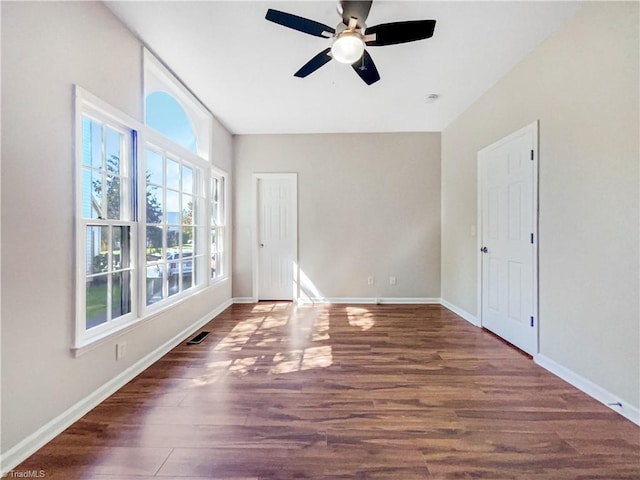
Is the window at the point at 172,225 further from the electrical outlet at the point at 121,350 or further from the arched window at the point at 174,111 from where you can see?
the electrical outlet at the point at 121,350

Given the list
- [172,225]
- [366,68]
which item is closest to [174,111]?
[172,225]

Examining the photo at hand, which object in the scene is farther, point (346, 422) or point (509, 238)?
point (509, 238)

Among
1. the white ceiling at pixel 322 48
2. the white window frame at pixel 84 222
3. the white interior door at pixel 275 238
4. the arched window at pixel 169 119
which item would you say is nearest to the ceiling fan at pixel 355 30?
the white ceiling at pixel 322 48

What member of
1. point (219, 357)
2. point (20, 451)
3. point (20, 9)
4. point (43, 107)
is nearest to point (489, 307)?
point (219, 357)

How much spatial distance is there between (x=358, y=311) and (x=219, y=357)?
215cm

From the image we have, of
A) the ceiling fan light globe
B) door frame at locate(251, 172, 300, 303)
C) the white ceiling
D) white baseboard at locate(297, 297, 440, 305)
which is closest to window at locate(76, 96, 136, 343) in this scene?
the white ceiling

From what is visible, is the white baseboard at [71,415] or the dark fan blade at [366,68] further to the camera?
the dark fan blade at [366,68]

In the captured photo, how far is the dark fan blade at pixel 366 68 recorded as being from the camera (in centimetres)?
217

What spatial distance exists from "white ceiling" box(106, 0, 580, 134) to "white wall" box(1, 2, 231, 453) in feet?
2.02

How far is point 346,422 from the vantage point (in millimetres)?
1711

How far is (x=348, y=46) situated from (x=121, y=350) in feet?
9.07

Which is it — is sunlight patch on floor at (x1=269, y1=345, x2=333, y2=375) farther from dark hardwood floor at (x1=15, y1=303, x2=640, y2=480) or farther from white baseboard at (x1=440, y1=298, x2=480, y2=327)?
white baseboard at (x1=440, y1=298, x2=480, y2=327)

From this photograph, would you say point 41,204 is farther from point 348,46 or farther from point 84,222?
point 348,46

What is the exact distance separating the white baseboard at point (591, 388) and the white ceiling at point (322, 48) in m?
2.70
